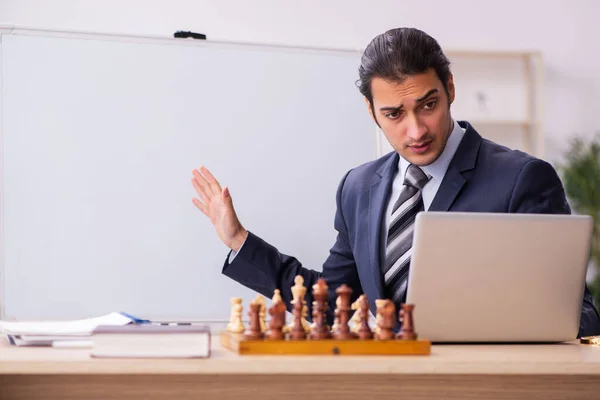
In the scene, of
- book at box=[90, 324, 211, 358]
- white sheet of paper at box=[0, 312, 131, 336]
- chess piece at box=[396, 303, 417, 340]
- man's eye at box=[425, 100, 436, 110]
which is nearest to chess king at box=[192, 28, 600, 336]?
man's eye at box=[425, 100, 436, 110]

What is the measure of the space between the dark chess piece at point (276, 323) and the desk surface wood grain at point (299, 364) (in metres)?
0.05

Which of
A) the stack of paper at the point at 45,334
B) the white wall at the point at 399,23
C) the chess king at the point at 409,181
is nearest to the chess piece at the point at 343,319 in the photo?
the stack of paper at the point at 45,334

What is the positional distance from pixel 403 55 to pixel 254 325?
101 cm

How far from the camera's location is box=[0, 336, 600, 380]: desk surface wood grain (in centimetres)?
110

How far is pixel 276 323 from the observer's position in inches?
48.3

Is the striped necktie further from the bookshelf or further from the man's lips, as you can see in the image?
the bookshelf

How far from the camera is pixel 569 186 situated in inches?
177

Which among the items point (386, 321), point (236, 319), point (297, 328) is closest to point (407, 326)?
point (386, 321)

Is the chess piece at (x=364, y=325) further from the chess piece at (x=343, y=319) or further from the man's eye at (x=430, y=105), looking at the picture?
the man's eye at (x=430, y=105)

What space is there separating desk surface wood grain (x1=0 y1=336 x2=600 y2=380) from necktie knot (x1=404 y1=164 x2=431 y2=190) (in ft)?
2.76

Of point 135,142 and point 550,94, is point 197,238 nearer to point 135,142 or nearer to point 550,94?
point 135,142

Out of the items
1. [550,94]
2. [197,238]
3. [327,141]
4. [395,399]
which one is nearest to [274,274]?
[395,399]

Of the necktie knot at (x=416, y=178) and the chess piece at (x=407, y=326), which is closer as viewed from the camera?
the chess piece at (x=407, y=326)

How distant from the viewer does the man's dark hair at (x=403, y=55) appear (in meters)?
2.01
